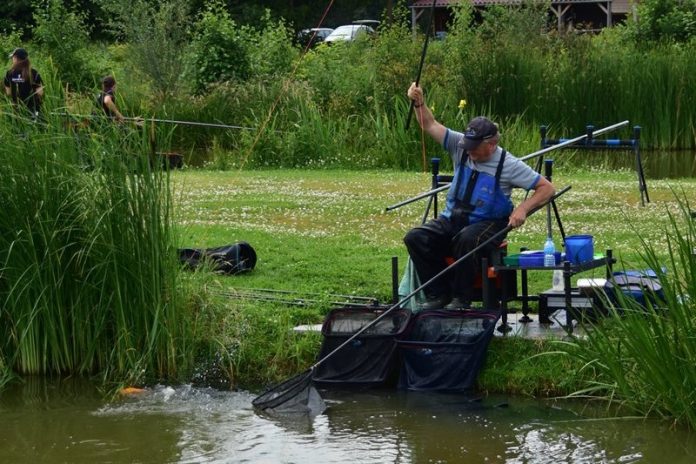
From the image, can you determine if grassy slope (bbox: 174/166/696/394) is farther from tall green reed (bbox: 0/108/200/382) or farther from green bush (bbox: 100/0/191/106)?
green bush (bbox: 100/0/191/106)

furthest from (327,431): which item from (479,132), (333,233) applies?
(333,233)

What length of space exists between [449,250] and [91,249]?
2.28 meters

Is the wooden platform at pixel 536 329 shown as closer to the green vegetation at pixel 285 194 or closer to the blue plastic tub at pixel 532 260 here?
the green vegetation at pixel 285 194

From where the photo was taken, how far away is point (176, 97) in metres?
22.7

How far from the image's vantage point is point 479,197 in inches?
331

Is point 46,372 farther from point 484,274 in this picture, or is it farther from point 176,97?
point 176,97

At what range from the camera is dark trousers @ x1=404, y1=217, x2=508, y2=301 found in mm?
8211

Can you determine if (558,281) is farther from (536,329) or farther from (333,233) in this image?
(333,233)

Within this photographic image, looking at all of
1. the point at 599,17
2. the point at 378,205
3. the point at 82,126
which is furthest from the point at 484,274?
the point at 599,17

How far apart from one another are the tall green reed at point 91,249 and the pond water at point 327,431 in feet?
1.14

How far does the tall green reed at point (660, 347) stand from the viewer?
21.8 feet

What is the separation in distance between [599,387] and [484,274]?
108 cm

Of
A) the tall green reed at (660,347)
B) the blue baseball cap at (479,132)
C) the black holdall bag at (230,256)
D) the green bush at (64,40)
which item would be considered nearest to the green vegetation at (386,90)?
the green bush at (64,40)

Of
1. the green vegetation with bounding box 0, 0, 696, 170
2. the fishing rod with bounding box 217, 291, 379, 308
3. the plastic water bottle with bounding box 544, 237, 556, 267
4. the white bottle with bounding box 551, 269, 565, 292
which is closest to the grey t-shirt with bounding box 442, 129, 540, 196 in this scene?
the plastic water bottle with bounding box 544, 237, 556, 267
